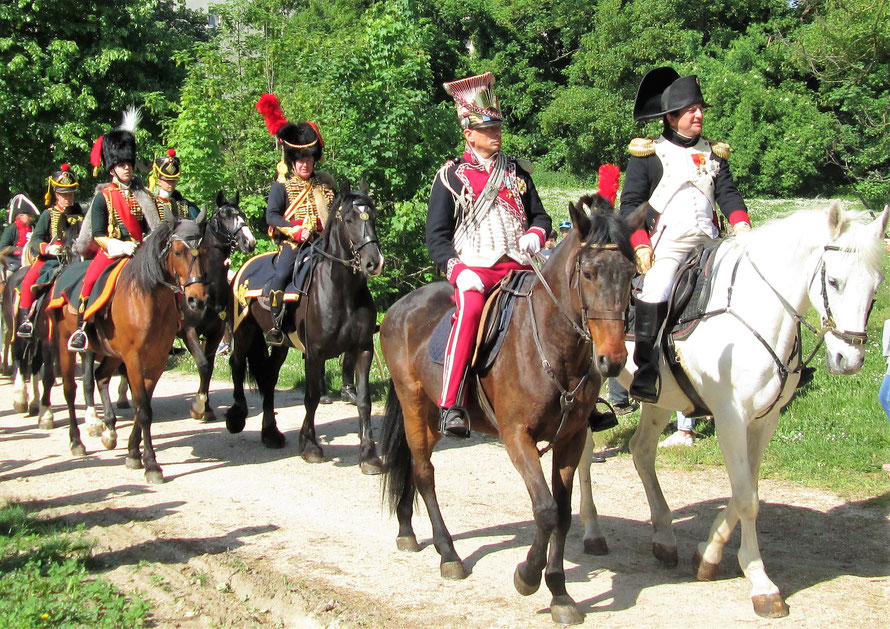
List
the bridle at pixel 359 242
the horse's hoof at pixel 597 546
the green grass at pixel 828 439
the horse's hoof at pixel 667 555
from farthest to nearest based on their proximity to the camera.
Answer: the bridle at pixel 359 242, the green grass at pixel 828 439, the horse's hoof at pixel 597 546, the horse's hoof at pixel 667 555

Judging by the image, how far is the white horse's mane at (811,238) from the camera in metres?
5.15

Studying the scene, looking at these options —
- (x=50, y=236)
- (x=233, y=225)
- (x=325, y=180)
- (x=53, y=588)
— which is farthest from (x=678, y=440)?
(x=50, y=236)

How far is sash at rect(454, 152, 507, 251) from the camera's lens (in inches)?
237

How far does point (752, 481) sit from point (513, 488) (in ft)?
9.40

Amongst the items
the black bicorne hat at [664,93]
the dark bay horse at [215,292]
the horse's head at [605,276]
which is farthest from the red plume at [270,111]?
the horse's head at [605,276]

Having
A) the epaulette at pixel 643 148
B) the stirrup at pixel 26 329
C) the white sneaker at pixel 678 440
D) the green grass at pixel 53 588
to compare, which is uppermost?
the epaulette at pixel 643 148

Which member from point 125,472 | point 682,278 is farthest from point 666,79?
point 125,472

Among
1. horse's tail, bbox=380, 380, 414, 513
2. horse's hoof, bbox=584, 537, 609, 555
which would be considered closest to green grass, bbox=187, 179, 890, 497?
horse's tail, bbox=380, 380, 414, 513

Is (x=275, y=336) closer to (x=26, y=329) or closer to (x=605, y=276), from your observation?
(x=26, y=329)

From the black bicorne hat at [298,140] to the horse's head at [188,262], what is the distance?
71.6 inches

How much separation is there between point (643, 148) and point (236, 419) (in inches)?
231

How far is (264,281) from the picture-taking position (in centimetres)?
1021

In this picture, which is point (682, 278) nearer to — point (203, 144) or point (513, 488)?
point (513, 488)

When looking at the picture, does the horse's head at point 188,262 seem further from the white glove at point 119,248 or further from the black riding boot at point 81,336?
the black riding boot at point 81,336
